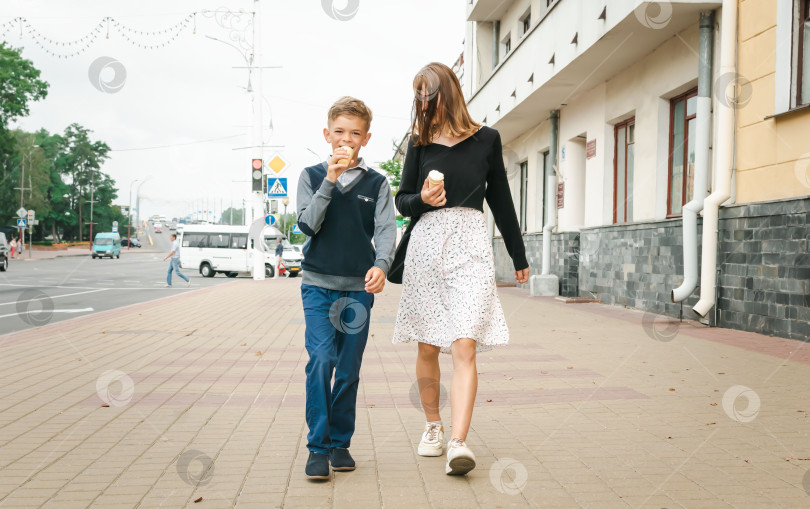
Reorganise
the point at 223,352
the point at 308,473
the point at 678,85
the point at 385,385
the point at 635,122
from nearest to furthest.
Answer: the point at 308,473 < the point at 385,385 < the point at 223,352 < the point at 678,85 < the point at 635,122

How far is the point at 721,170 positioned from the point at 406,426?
6.93 m

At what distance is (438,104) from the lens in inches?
149

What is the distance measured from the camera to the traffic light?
25.3m

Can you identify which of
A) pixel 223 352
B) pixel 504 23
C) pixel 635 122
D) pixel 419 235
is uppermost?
pixel 504 23

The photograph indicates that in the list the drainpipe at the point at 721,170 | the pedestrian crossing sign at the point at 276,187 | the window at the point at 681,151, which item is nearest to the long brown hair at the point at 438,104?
the drainpipe at the point at 721,170

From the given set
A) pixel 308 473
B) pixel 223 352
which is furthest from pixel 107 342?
pixel 308 473

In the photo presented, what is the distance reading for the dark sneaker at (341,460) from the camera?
3750 millimetres

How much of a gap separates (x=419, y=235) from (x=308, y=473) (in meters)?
1.27

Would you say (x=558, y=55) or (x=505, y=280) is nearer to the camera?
(x=558, y=55)

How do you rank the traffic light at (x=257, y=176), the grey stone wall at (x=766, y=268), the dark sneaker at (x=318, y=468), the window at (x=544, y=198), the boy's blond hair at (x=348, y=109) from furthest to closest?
1. the traffic light at (x=257, y=176)
2. the window at (x=544, y=198)
3. the grey stone wall at (x=766, y=268)
4. the boy's blond hair at (x=348, y=109)
5. the dark sneaker at (x=318, y=468)

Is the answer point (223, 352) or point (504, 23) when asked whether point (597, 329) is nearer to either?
point (223, 352)

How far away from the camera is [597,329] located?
1026 centimetres

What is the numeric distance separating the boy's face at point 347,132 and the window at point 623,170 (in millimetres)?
11314

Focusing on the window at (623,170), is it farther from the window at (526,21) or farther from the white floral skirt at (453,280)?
the white floral skirt at (453,280)
